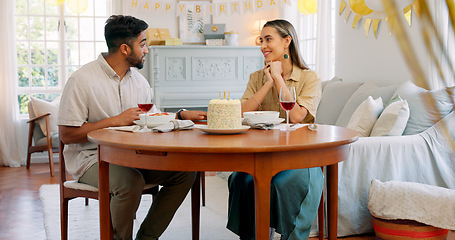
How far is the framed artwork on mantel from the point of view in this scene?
6781mm

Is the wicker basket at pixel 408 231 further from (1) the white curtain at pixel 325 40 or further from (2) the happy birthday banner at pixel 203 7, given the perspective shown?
(2) the happy birthday banner at pixel 203 7

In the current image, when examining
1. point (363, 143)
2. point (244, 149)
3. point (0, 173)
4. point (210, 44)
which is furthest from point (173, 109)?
point (244, 149)

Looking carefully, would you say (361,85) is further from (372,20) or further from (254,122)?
(254,122)

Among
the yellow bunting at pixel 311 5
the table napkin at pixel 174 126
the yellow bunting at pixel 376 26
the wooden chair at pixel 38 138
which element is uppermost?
the yellow bunting at pixel 311 5

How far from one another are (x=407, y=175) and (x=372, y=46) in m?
1.76

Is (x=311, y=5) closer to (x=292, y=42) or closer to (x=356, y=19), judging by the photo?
(x=356, y=19)

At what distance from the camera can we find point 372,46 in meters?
4.45

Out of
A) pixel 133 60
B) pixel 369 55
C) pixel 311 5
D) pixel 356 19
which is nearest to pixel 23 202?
pixel 133 60

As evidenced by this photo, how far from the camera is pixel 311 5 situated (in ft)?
17.6

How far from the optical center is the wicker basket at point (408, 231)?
2.71 m

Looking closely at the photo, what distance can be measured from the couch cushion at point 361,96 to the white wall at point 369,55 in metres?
0.23

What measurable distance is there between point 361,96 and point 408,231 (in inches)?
59.1

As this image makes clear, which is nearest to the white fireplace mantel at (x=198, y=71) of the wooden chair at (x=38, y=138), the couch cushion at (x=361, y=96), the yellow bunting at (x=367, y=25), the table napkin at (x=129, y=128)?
the wooden chair at (x=38, y=138)

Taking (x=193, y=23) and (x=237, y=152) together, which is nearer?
(x=237, y=152)
